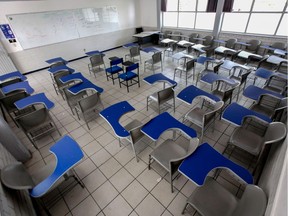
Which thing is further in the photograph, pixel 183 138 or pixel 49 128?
pixel 49 128

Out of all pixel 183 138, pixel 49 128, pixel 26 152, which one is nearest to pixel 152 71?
pixel 183 138

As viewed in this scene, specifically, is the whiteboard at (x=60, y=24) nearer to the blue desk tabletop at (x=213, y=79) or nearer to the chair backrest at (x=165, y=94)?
the chair backrest at (x=165, y=94)

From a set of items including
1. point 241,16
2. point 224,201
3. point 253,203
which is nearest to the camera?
point 253,203

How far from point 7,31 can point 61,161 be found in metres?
6.51

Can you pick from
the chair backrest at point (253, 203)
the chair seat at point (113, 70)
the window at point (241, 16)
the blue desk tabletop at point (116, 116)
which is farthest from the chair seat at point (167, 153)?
the window at point (241, 16)

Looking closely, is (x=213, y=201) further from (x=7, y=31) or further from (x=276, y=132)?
(x=7, y=31)

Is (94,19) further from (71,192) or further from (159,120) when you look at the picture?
(71,192)

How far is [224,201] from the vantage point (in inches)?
67.0

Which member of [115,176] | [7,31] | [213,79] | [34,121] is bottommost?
[115,176]

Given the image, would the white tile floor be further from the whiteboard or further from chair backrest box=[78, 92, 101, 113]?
the whiteboard

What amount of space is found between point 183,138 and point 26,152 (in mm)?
3054

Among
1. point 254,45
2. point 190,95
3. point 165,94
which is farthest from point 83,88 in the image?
point 254,45

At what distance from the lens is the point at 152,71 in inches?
234

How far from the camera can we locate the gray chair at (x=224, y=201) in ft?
4.28
